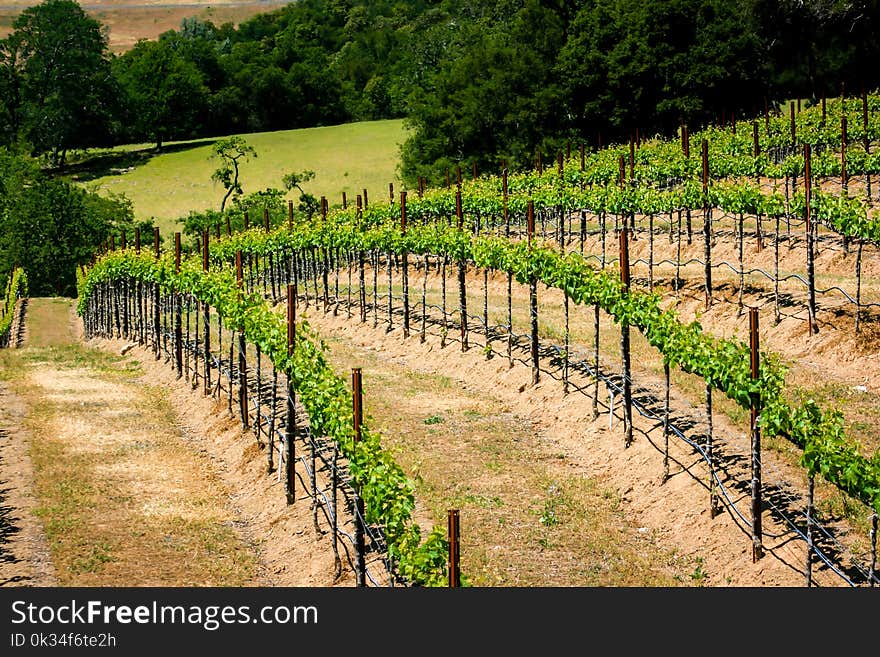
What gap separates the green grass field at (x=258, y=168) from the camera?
268 feet

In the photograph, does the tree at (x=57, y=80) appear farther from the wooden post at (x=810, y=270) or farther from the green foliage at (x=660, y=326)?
the wooden post at (x=810, y=270)

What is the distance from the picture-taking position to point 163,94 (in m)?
106

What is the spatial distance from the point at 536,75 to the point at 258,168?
31.1 metres

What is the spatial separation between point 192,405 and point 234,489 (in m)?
6.86

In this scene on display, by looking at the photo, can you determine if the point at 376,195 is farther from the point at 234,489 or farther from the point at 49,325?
the point at 234,489

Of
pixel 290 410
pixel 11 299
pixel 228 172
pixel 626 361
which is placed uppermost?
pixel 228 172

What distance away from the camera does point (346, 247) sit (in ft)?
111

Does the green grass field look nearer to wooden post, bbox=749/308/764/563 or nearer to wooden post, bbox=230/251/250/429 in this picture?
wooden post, bbox=230/251/250/429

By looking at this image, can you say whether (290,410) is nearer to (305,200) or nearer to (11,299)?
(11,299)

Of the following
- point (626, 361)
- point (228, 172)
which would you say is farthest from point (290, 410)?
point (228, 172)

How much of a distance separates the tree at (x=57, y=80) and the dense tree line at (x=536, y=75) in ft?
0.42

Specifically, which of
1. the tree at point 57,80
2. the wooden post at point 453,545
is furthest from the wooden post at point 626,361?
the tree at point 57,80

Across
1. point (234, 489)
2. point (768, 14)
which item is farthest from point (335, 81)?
point (234, 489)

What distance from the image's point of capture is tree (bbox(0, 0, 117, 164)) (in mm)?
98500
